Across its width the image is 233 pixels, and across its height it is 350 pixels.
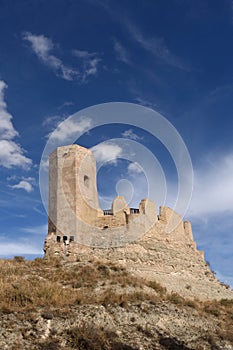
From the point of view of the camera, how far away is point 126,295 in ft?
47.8

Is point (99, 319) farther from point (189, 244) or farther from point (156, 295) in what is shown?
point (189, 244)

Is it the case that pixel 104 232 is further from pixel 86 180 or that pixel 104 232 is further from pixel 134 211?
pixel 86 180

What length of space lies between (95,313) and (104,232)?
848 centimetres

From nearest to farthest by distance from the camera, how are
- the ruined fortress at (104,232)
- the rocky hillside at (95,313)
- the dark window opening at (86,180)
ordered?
the rocky hillside at (95,313), the ruined fortress at (104,232), the dark window opening at (86,180)

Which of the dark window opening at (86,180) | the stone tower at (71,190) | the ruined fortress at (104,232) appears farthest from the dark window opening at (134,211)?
the dark window opening at (86,180)

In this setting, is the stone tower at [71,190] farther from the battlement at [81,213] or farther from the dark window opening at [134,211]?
the dark window opening at [134,211]

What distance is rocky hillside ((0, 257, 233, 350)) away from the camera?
10.5 meters

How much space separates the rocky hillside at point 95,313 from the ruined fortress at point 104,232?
1514 millimetres

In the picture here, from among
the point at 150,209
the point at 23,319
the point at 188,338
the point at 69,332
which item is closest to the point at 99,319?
the point at 69,332

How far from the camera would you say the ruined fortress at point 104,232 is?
1970cm

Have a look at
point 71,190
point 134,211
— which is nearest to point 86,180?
point 71,190

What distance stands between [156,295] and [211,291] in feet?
23.4

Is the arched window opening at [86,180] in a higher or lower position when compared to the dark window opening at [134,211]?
higher

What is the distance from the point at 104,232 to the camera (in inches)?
805
